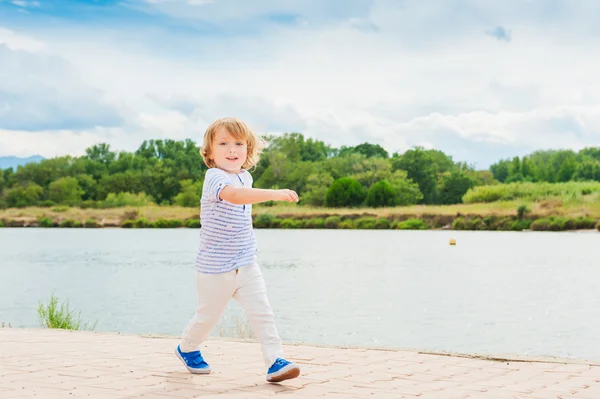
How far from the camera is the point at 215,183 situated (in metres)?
4.70

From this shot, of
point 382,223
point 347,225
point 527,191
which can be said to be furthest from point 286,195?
point 527,191

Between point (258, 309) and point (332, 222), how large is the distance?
4958cm

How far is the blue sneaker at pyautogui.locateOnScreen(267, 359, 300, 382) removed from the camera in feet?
15.0

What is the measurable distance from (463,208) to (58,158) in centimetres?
4536

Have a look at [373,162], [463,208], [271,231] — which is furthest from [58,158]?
[463,208]

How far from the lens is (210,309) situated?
192 inches

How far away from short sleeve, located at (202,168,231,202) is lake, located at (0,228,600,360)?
7.68 meters

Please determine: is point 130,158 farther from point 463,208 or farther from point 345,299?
point 345,299

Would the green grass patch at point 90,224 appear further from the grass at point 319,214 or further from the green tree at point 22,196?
the green tree at point 22,196

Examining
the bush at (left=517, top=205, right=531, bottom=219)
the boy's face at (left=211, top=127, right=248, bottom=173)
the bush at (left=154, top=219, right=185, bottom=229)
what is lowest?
the bush at (left=154, top=219, right=185, bottom=229)

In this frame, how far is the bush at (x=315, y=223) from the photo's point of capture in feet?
178

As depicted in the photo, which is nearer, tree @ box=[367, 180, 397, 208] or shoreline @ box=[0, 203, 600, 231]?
shoreline @ box=[0, 203, 600, 231]

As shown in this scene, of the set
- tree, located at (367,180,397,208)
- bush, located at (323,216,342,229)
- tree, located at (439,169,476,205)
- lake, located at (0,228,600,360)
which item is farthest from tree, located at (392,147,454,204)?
lake, located at (0,228,600,360)

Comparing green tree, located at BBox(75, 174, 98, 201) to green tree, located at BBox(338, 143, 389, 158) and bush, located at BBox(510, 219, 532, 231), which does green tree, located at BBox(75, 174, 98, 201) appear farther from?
bush, located at BBox(510, 219, 532, 231)
